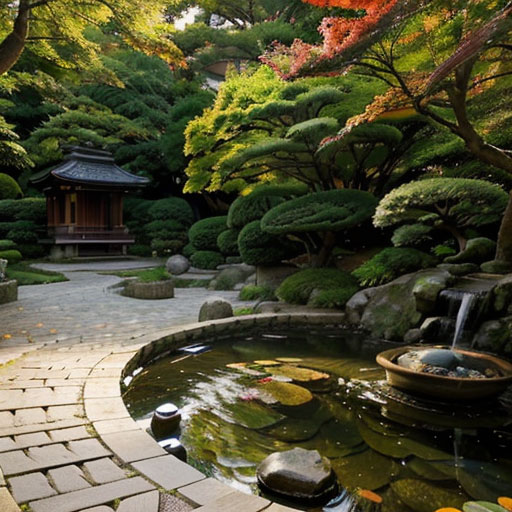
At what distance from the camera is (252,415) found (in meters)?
4.08

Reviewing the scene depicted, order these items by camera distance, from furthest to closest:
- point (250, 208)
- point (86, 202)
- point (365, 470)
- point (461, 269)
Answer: point (86, 202) < point (250, 208) < point (461, 269) < point (365, 470)

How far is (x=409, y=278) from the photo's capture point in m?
7.73

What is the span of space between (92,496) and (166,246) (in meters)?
20.4

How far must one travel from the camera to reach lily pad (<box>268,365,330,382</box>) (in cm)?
514

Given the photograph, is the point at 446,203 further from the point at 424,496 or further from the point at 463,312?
the point at 424,496

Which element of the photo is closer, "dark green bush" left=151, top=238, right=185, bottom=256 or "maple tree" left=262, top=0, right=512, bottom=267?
"maple tree" left=262, top=0, right=512, bottom=267

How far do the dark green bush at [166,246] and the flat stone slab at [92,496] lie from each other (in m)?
20.2

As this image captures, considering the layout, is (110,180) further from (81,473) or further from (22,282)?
(81,473)

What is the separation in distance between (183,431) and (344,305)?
546 cm

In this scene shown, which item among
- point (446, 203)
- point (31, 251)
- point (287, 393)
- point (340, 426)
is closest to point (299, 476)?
point (340, 426)

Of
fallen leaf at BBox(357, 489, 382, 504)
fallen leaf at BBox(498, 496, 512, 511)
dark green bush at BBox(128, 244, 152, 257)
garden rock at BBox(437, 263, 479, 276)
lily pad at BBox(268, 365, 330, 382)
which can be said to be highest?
garden rock at BBox(437, 263, 479, 276)

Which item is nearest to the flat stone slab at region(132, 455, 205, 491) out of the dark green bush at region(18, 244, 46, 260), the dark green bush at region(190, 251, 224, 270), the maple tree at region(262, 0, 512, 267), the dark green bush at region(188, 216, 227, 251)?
the maple tree at region(262, 0, 512, 267)

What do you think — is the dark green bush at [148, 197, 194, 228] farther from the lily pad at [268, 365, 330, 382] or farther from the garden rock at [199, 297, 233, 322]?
the lily pad at [268, 365, 330, 382]

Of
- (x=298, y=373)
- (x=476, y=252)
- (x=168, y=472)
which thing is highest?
(x=476, y=252)
